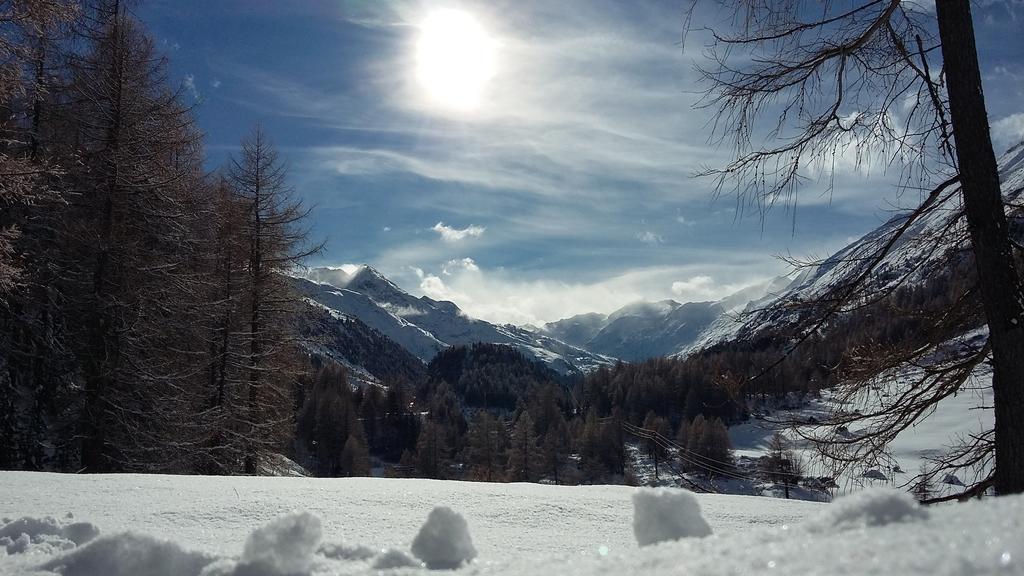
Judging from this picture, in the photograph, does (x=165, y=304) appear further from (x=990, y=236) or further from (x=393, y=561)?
(x=990, y=236)

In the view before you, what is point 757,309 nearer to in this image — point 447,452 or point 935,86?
point 935,86

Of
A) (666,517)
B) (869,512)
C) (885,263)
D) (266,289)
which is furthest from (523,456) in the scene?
(869,512)

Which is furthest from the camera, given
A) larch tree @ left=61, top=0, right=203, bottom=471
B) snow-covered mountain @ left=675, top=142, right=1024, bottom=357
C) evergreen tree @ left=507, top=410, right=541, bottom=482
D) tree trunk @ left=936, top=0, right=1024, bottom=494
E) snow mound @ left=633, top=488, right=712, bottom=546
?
evergreen tree @ left=507, top=410, right=541, bottom=482

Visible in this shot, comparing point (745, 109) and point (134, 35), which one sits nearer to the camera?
point (745, 109)

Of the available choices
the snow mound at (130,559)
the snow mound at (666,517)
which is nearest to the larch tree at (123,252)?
the snow mound at (130,559)

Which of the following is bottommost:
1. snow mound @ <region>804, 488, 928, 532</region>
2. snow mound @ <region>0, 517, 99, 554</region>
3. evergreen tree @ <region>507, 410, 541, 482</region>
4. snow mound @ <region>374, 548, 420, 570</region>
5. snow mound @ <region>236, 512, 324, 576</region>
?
evergreen tree @ <region>507, 410, 541, 482</region>

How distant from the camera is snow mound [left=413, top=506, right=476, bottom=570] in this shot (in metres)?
2.17

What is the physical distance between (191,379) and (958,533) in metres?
15.9

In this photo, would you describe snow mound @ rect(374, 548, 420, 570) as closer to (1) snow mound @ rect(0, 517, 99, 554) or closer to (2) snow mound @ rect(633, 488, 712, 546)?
(2) snow mound @ rect(633, 488, 712, 546)

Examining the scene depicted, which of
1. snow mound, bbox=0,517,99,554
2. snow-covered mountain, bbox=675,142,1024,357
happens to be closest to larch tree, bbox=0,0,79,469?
snow mound, bbox=0,517,99,554

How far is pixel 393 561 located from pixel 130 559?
96 cm

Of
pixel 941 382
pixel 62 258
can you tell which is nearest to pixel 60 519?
pixel 941 382

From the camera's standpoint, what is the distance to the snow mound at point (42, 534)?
98.3 inches

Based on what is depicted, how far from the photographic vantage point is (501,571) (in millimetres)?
1863
